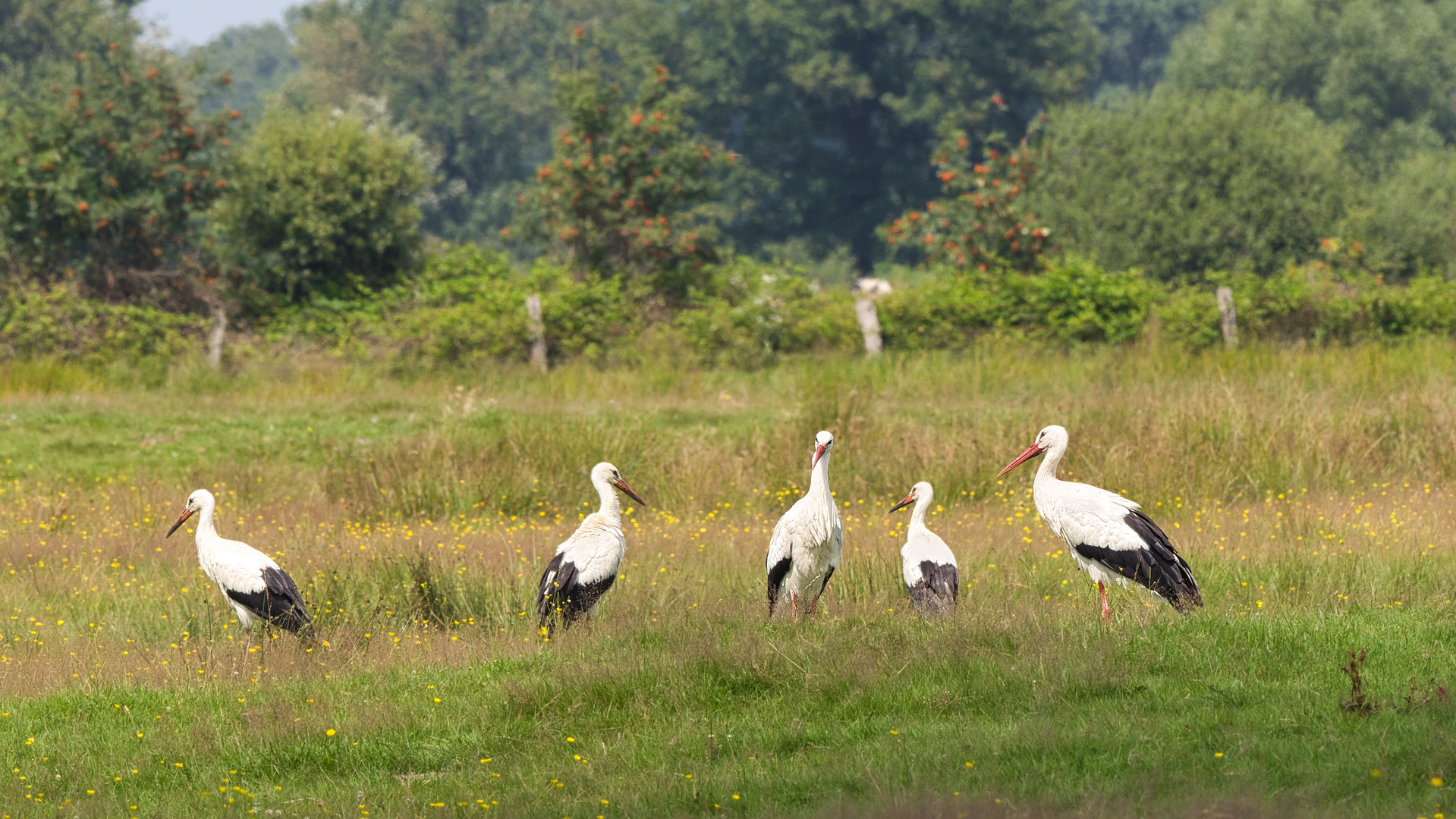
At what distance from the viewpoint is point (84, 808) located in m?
6.28

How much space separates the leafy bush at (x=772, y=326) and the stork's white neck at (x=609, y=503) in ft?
41.6

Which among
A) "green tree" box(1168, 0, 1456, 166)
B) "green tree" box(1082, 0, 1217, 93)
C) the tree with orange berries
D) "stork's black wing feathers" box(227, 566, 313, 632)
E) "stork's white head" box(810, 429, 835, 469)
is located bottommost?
"stork's black wing feathers" box(227, 566, 313, 632)

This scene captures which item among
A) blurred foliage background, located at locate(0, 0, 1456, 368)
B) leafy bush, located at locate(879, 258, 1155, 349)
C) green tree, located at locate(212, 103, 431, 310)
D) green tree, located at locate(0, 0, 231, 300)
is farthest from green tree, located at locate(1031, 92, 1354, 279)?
green tree, located at locate(0, 0, 231, 300)

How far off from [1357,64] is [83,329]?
149ft

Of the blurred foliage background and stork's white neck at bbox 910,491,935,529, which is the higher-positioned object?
the blurred foliage background

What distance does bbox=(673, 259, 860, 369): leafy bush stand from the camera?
23.0 metres

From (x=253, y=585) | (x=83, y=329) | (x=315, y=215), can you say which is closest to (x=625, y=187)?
(x=315, y=215)

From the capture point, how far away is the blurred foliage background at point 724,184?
23.4 metres

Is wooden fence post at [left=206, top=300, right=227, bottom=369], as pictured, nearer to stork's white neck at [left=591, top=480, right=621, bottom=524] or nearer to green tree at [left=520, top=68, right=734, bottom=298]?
green tree at [left=520, top=68, right=734, bottom=298]

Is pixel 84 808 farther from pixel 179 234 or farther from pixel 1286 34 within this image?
pixel 1286 34

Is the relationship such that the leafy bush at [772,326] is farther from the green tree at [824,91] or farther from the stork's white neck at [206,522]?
the green tree at [824,91]

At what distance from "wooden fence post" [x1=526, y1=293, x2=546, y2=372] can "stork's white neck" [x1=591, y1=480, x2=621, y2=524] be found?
12.6m

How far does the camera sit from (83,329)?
23.2m

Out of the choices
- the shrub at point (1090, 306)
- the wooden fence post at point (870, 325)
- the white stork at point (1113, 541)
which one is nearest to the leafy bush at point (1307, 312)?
the shrub at point (1090, 306)
